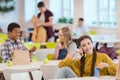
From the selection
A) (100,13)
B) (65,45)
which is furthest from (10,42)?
(100,13)

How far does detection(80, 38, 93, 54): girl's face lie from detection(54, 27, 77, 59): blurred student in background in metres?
1.24

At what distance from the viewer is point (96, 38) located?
32.7 feet

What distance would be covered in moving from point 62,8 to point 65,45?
8.90m

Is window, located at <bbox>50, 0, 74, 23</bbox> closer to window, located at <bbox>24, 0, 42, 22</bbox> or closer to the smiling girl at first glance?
window, located at <bbox>24, 0, 42, 22</bbox>

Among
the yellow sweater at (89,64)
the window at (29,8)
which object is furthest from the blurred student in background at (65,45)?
the window at (29,8)

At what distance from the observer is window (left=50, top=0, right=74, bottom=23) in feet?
44.9

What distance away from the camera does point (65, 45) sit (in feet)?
18.1

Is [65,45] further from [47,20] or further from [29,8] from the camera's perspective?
[29,8]

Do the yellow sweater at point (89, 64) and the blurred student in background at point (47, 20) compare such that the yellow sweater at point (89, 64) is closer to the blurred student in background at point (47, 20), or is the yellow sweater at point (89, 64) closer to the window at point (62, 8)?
the blurred student in background at point (47, 20)

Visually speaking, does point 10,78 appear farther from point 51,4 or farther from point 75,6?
point 51,4

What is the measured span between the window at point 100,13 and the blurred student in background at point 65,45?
17.9ft

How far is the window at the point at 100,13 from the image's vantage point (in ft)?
36.7

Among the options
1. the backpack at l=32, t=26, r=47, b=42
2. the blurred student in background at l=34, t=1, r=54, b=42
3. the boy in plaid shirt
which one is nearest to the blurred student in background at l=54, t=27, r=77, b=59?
the boy in plaid shirt

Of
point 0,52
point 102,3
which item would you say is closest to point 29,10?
point 102,3
